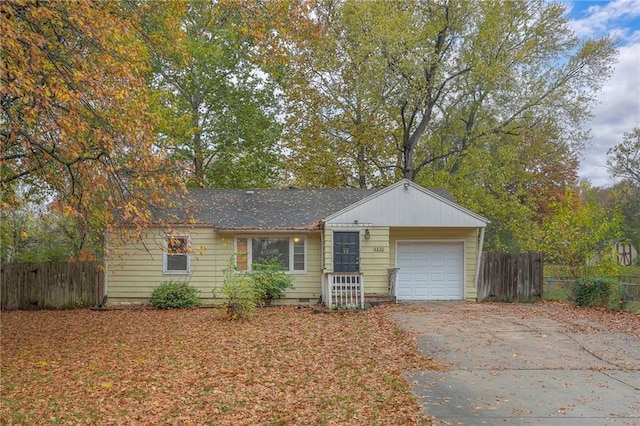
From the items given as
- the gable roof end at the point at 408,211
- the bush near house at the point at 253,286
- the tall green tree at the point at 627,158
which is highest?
the tall green tree at the point at 627,158

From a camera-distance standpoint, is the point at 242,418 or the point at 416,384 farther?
the point at 416,384

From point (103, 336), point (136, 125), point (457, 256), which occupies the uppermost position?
point (136, 125)

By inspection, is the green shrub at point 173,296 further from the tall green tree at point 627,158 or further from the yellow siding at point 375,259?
the tall green tree at point 627,158

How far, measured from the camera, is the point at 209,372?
6.85 meters

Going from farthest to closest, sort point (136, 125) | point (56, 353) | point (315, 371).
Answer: point (56, 353) < point (136, 125) < point (315, 371)

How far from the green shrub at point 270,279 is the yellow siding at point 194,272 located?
60cm

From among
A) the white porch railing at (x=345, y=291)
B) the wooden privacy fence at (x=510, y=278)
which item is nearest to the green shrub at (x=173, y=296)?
the white porch railing at (x=345, y=291)

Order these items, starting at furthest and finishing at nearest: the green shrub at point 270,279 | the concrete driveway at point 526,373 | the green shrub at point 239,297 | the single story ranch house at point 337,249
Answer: the single story ranch house at point 337,249, the green shrub at point 270,279, the green shrub at point 239,297, the concrete driveway at point 526,373

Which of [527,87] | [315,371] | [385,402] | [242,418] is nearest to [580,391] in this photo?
[385,402]

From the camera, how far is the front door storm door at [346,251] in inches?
559

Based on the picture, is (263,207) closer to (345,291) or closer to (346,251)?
(346,251)

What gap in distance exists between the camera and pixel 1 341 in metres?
9.23

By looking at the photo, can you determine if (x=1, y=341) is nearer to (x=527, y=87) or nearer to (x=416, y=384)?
(x=416, y=384)

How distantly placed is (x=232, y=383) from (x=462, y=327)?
578 centimetres
